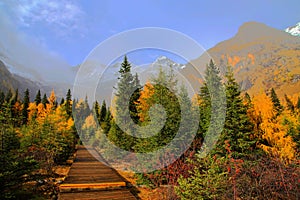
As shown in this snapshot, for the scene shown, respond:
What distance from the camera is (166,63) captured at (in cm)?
962

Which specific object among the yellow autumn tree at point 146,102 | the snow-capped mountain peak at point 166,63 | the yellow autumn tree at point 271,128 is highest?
the snow-capped mountain peak at point 166,63

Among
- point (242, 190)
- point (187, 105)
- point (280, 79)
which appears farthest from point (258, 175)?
point (280, 79)

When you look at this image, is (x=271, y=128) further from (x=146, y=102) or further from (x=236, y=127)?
(x=146, y=102)

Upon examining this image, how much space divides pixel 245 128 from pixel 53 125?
13.2 metres

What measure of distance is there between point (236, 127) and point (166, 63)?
606 cm

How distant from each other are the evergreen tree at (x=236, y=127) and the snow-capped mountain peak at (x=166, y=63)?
16.6ft

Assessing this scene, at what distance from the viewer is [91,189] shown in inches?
273

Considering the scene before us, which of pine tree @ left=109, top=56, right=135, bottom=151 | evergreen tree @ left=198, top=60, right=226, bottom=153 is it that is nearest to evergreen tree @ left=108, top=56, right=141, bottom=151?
pine tree @ left=109, top=56, right=135, bottom=151

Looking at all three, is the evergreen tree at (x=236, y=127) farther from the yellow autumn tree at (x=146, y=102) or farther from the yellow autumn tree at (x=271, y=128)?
the yellow autumn tree at (x=146, y=102)

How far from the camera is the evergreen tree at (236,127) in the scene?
11.2m

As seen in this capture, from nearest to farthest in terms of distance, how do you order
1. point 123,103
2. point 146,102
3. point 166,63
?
point 166,63, point 146,102, point 123,103

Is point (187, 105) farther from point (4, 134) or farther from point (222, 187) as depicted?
point (4, 134)

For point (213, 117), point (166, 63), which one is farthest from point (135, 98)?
point (166, 63)

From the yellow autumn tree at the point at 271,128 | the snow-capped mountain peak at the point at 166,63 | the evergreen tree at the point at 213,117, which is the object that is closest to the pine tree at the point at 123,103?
the evergreen tree at the point at 213,117
